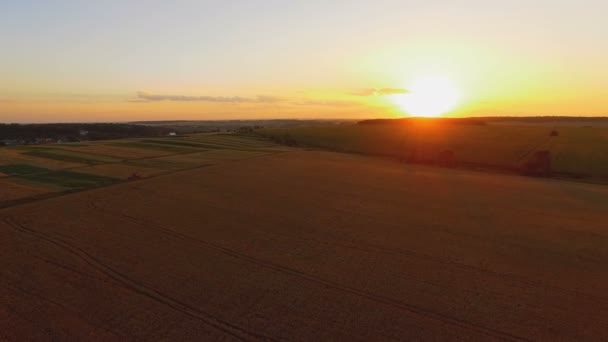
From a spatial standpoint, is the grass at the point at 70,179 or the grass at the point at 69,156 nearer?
the grass at the point at 70,179

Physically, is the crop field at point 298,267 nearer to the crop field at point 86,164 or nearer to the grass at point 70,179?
the grass at point 70,179

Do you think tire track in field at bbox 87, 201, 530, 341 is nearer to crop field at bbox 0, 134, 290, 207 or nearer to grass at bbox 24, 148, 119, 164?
crop field at bbox 0, 134, 290, 207

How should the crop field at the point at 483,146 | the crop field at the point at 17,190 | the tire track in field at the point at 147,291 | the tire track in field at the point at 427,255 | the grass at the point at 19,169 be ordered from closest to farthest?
the tire track in field at the point at 147,291, the tire track in field at the point at 427,255, the crop field at the point at 17,190, the grass at the point at 19,169, the crop field at the point at 483,146

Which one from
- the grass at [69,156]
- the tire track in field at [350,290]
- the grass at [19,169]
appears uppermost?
the grass at [69,156]

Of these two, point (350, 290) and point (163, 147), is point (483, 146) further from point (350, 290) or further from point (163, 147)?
point (350, 290)

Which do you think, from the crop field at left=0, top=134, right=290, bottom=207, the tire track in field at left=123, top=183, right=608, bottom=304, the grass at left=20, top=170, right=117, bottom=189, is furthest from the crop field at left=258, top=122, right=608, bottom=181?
the grass at left=20, top=170, right=117, bottom=189

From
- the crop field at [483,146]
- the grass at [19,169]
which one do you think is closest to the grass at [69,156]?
the grass at [19,169]
